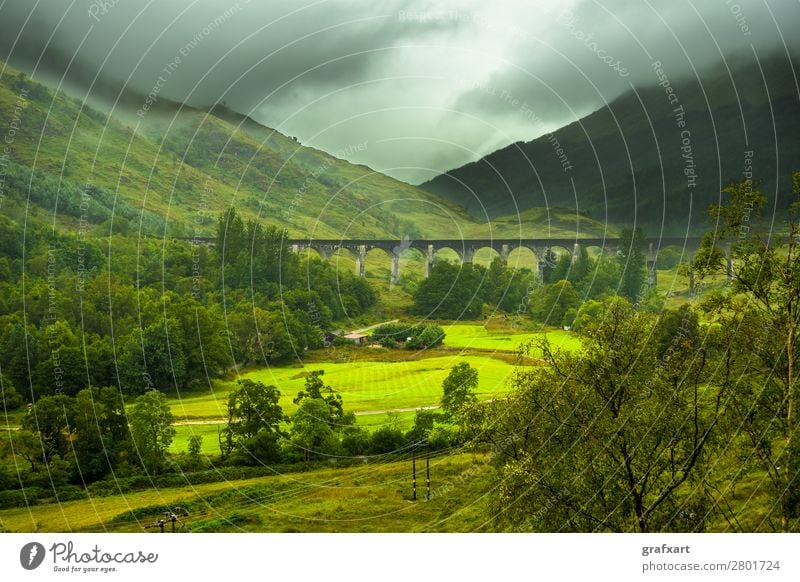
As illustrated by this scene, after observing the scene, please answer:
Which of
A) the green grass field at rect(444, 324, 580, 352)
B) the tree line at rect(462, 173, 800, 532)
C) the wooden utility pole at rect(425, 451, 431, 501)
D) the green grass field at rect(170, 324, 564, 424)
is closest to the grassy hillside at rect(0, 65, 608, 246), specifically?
the green grass field at rect(444, 324, 580, 352)

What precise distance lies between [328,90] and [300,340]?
13.0 meters

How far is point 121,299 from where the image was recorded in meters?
44.5

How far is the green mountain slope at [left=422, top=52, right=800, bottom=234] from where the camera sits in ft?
208

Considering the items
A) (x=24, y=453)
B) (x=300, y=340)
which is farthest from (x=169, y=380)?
(x=24, y=453)

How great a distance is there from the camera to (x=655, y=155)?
87.0m

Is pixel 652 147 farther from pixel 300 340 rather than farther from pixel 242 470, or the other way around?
pixel 242 470
